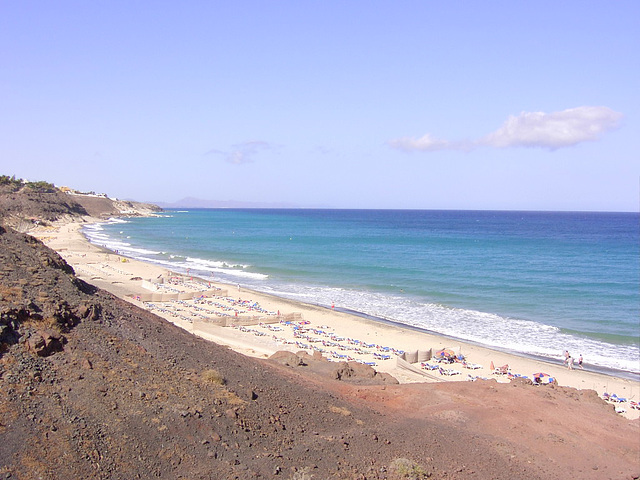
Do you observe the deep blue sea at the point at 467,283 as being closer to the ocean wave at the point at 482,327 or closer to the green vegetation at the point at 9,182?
the ocean wave at the point at 482,327

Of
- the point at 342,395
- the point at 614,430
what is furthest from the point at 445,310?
the point at 342,395

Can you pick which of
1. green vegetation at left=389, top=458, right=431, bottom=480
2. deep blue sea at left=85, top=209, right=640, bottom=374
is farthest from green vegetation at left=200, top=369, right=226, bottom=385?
deep blue sea at left=85, top=209, right=640, bottom=374

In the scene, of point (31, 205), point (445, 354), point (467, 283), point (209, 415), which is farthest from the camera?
point (31, 205)

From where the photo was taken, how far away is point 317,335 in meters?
28.0

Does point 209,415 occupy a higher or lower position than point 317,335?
higher

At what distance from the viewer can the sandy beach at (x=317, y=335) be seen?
2225cm

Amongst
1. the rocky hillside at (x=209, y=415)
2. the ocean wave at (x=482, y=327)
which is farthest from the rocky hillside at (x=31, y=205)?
the rocky hillside at (x=209, y=415)

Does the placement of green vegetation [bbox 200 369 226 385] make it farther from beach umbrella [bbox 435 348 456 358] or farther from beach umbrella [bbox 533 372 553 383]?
beach umbrella [bbox 533 372 553 383]

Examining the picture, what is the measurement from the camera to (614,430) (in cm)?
1502

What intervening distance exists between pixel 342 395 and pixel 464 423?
3.50 m

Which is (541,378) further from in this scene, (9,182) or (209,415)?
(9,182)

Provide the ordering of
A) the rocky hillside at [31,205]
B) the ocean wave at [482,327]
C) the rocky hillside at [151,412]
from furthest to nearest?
the rocky hillside at [31,205] → the ocean wave at [482,327] → the rocky hillside at [151,412]

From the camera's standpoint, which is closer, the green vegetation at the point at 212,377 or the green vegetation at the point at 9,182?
the green vegetation at the point at 212,377

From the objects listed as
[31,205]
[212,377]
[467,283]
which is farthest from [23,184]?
[212,377]
